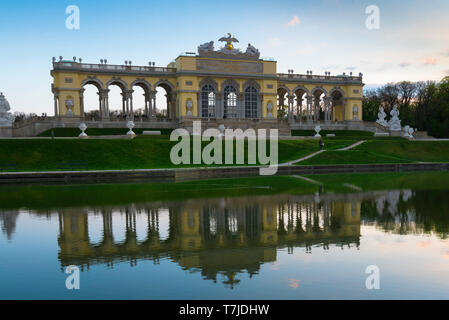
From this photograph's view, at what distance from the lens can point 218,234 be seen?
43.8ft

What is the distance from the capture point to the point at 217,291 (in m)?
8.61

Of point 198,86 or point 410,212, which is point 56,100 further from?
point 410,212

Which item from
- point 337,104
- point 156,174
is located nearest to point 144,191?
point 156,174

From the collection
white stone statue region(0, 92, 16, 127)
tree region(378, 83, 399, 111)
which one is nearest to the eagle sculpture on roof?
white stone statue region(0, 92, 16, 127)

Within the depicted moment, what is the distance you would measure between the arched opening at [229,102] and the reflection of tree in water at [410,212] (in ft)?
161

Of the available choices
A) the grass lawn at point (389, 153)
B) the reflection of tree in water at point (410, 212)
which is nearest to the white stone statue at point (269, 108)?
the grass lawn at point (389, 153)

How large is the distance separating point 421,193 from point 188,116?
4645 cm

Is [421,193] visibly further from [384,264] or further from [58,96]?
[58,96]

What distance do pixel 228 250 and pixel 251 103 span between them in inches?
2359

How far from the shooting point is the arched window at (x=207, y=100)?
223ft

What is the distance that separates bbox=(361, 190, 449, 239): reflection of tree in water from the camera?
14.0 meters

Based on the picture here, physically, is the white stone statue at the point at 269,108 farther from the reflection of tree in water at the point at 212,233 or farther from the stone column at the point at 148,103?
the reflection of tree in water at the point at 212,233
